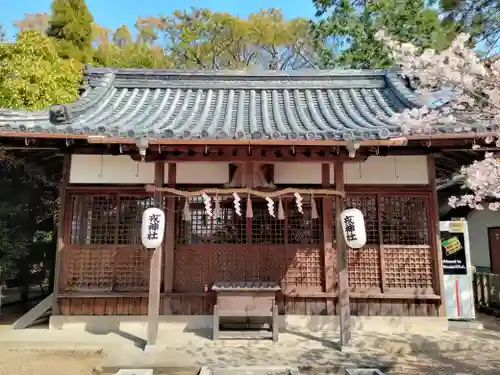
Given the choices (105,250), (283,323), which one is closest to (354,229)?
(283,323)

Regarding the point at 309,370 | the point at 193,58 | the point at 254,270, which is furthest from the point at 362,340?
the point at 193,58

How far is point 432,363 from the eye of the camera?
19.8ft

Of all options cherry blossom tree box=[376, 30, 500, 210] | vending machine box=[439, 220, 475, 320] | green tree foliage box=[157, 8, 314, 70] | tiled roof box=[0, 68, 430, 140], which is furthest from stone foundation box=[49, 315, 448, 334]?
green tree foliage box=[157, 8, 314, 70]

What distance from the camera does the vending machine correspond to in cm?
830

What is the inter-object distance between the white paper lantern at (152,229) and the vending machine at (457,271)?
20.1ft

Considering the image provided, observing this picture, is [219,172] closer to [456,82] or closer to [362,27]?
[456,82]

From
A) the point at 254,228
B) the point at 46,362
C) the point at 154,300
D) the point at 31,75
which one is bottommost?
the point at 46,362

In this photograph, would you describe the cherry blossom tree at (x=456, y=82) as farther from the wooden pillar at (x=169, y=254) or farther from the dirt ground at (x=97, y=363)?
the wooden pillar at (x=169, y=254)

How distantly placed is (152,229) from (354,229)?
3.44 meters

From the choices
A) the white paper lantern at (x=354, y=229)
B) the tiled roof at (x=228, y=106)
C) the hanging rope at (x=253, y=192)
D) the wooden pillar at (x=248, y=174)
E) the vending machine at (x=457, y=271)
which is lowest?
the vending machine at (x=457, y=271)

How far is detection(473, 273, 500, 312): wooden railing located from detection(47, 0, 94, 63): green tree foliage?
18.1m

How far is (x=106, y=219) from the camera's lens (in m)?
8.09

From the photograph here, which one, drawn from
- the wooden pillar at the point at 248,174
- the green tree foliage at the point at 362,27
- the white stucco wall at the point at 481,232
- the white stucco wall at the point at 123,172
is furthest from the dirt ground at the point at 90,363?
the green tree foliage at the point at 362,27

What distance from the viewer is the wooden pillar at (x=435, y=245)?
7754 mm
